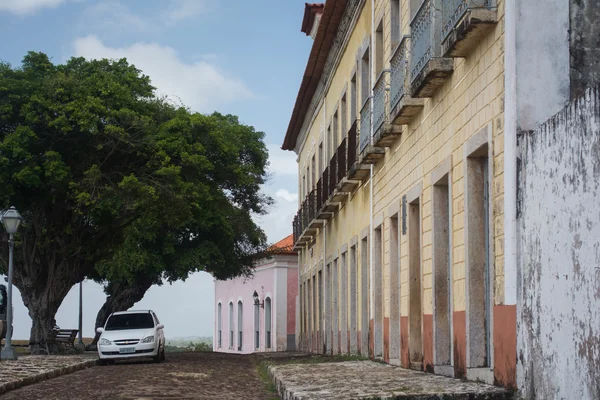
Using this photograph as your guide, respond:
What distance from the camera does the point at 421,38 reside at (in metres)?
13.8

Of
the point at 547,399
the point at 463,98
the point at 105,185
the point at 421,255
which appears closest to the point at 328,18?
the point at 105,185

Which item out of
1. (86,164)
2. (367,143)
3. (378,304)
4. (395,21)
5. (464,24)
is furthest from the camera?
(86,164)

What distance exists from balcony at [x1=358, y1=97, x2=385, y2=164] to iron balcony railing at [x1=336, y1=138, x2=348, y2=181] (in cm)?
267

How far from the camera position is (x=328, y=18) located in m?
24.2

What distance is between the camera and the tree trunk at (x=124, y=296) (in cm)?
4144

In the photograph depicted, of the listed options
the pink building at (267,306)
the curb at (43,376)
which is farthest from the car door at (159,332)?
the pink building at (267,306)

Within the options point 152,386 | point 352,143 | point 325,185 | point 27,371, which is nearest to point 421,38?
point 152,386

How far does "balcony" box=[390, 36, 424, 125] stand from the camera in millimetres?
14969

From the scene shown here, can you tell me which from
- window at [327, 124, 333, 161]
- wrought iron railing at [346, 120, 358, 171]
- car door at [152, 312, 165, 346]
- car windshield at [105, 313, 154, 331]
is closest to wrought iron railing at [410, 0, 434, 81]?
wrought iron railing at [346, 120, 358, 171]

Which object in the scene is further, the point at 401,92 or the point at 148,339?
the point at 148,339

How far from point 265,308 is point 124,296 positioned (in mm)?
11023

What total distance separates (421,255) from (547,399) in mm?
6533

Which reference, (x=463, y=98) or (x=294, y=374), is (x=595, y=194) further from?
(x=294, y=374)

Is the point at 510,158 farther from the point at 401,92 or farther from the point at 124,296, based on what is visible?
the point at 124,296
